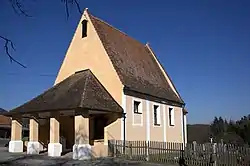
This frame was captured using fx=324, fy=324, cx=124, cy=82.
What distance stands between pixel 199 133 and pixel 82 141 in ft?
110

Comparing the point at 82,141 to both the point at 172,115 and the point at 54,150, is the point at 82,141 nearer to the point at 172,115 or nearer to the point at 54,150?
the point at 54,150

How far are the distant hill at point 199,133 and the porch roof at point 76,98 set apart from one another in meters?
25.1

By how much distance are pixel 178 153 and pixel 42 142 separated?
13201mm

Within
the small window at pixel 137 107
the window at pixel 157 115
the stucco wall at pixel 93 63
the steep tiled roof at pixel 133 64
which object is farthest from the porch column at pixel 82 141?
the window at pixel 157 115

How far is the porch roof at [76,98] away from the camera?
21.1 metres

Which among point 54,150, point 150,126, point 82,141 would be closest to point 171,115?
point 150,126

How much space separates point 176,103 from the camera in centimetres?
3203

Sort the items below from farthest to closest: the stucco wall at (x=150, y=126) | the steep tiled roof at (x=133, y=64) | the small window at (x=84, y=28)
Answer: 1. the small window at (x=84, y=28)
2. the steep tiled roof at (x=133, y=64)
3. the stucco wall at (x=150, y=126)

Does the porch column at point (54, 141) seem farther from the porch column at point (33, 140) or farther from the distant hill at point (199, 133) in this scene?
the distant hill at point (199, 133)

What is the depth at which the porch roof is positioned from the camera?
2108 cm

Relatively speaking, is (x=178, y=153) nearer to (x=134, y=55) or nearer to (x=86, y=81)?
(x=86, y=81)

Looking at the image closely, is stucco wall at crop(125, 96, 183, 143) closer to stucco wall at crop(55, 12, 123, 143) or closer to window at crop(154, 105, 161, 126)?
window at crop(154, 105, 161, 126)

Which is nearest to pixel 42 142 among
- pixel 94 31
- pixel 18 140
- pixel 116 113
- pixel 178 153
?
pixel 18 140

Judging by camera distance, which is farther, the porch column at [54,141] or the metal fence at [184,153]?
the porch column at [54,141]
